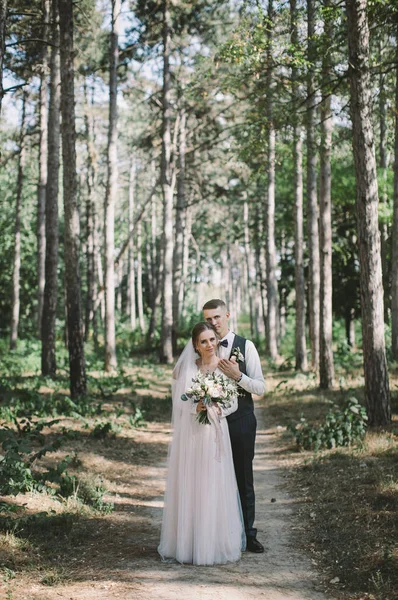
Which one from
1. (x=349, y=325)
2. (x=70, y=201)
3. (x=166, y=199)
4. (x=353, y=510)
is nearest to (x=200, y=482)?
(x=353, y=510)

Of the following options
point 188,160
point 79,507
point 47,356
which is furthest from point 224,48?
point 188,160

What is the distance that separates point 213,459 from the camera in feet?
17.7

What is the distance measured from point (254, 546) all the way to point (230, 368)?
5.77ft

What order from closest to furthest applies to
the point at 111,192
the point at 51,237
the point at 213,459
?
the point at 213,459, the point at 51,237, the point at 111,192

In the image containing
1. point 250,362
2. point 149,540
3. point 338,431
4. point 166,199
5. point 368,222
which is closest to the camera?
point 250,362

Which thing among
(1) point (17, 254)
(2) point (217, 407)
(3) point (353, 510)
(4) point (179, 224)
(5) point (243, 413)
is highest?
(4) point (179, 224)

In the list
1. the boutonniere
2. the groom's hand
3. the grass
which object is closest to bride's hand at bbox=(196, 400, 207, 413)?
the groom's hand

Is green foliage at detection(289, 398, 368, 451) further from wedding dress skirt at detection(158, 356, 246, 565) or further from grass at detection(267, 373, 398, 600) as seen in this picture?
wedding dress skirt at detection(158, 356, 246, 565)

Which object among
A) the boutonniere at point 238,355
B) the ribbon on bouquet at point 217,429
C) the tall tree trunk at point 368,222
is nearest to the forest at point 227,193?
the tall tree trunk at point 368,222

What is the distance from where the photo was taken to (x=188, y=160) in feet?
90.8

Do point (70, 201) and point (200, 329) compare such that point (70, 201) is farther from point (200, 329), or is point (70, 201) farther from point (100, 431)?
point (200, 329)

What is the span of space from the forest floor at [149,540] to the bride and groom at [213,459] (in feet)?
0.67

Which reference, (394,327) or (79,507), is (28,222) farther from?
(79,507)

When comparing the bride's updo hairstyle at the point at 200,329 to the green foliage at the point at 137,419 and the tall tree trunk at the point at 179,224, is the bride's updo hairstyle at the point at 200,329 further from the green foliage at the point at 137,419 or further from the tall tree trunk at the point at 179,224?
the tall tree trunk at the point at 179,224
